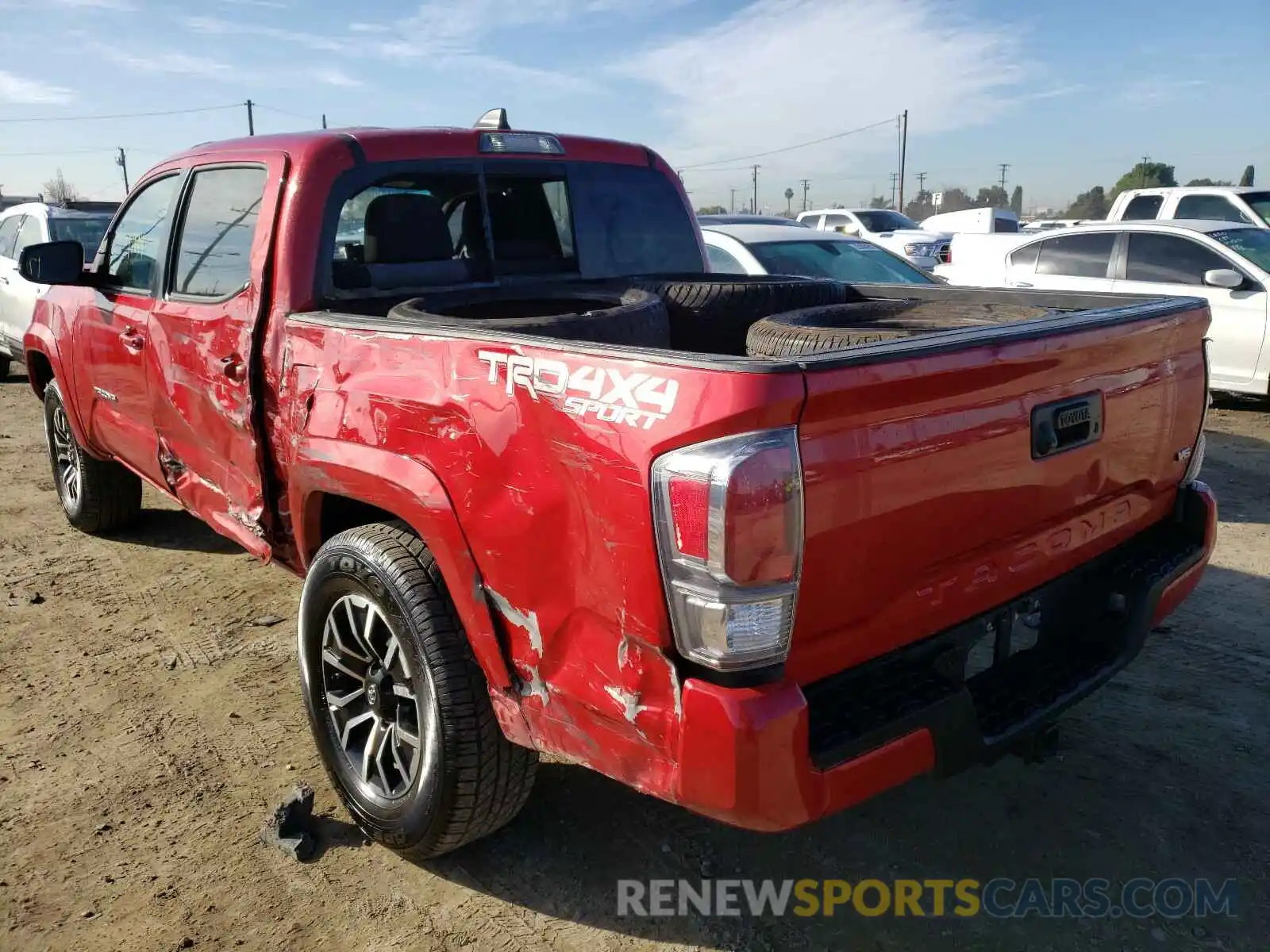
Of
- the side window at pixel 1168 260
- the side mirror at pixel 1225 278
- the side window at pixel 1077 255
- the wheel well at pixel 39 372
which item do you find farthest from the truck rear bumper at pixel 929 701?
the side window at pixel 1077 255

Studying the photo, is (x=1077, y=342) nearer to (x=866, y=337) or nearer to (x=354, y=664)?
(x=866, y=337)

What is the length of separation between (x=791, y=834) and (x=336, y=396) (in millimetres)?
1792

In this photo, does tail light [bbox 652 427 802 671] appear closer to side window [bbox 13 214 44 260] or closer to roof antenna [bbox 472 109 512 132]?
roof antenna [bbox 472 109 512 132]

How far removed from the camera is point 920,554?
2.11 meters

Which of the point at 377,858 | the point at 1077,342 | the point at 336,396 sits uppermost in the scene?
the point at 1077,342

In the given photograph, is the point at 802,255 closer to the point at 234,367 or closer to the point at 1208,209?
the point at 234,367

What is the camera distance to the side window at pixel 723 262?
7777 millimetres

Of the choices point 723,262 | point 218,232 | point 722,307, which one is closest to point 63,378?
point 218,232

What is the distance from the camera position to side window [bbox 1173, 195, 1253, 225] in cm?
1309

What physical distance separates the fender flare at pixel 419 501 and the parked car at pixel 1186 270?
20.1 feet

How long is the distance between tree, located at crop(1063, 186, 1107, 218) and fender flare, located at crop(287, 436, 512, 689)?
65.7 metres

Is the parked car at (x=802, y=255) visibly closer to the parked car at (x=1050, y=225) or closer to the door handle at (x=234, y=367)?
the door handle at (x=234, y=367)

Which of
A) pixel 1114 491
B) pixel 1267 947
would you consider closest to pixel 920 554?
pixel 1114 491

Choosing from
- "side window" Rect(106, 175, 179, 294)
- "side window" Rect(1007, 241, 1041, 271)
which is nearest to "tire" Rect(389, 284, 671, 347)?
"side window" Rect(106, 175, 179, 294)
